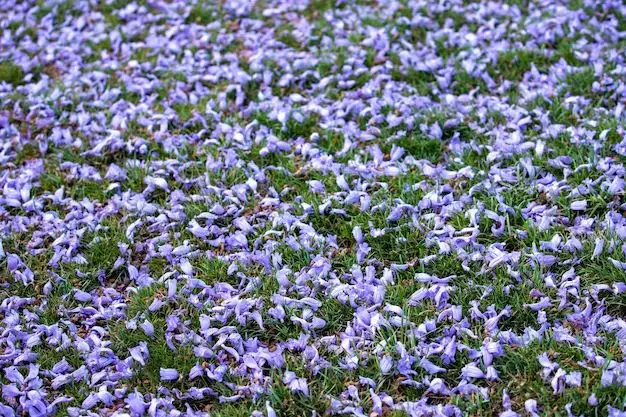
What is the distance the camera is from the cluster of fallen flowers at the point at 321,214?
12.9 feet

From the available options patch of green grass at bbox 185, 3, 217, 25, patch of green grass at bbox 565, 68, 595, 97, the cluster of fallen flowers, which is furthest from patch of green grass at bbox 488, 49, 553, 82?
patch of green grass at bbox 185, 3, 217, 25

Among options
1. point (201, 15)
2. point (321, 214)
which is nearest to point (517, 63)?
point (321, 214)

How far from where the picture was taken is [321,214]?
4992 millimetres

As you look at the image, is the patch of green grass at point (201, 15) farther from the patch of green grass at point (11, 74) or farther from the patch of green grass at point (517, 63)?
the patch of green grass at point (517, 63)

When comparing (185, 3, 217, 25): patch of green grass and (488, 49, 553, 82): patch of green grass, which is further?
(185, 3, 217, 25): patch of green grass

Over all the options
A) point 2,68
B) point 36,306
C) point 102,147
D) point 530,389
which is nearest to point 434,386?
point 530,389

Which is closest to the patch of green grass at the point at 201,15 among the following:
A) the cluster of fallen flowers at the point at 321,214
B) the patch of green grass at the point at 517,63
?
the cluster of fallen flowers at the point at 321,214

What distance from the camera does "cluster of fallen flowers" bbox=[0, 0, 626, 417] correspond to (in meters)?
3.92

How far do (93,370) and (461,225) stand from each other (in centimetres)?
228

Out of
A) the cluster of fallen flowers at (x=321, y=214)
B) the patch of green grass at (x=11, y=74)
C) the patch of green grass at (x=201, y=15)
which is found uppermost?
the patch of green grass at (x=201, y=15)

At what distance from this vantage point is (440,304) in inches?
168

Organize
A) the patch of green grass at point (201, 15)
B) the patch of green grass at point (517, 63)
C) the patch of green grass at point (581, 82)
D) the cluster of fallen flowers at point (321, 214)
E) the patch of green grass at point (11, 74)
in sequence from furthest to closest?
the patch of green grass at point (201, 15) → the patch of green grass at point (11, 74) → the patch of green grass at point (517, 63) → the patch of green grass at point (581, 82) → the cluster of fallen flowers at point (321, 214)

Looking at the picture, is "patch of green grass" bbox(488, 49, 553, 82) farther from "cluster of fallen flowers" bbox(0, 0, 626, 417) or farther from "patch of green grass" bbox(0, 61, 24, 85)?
"patch of green grass" bbox(0, 61, 24, 85)

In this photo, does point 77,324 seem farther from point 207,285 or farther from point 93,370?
point 207,285
